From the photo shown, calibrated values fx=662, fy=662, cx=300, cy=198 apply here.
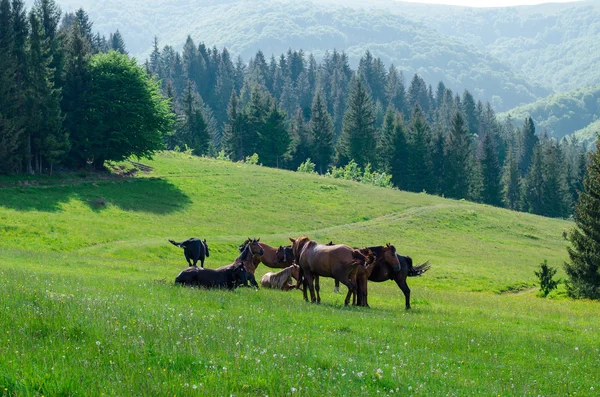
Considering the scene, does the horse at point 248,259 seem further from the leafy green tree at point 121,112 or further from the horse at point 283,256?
the leafy green tree at point 121,112

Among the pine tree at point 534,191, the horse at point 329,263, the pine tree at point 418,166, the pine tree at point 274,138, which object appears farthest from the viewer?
the pine tree at point 534,191

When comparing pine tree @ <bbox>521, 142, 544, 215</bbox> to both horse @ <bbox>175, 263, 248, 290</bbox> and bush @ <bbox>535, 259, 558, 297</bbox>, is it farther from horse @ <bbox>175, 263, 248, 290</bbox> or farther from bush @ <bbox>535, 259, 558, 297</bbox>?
horse @ <bbox>175, 263, 248, 290</bbox>

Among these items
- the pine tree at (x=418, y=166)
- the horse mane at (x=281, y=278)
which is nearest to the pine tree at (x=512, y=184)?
the pine tree at (x=418, y=166)

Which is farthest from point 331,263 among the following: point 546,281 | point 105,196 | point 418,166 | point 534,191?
point 534,191

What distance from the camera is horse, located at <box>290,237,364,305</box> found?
2236 cm

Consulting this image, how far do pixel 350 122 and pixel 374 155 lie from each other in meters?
8.68

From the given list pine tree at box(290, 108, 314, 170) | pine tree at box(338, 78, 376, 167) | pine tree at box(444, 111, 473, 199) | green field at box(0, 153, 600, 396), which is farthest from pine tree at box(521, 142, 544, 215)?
green field at box(0, 153, 600, 396)

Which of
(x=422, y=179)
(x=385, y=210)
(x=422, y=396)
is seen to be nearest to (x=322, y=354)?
(x=422, y=396)

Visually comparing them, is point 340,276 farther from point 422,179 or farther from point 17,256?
point 422,179

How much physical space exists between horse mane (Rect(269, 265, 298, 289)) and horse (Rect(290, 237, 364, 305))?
485cm

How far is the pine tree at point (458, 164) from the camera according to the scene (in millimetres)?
133375

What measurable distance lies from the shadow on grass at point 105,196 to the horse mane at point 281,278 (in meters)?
35.8

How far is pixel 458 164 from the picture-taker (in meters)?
136

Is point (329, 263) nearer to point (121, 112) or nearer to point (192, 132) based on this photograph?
point (121, 112)
